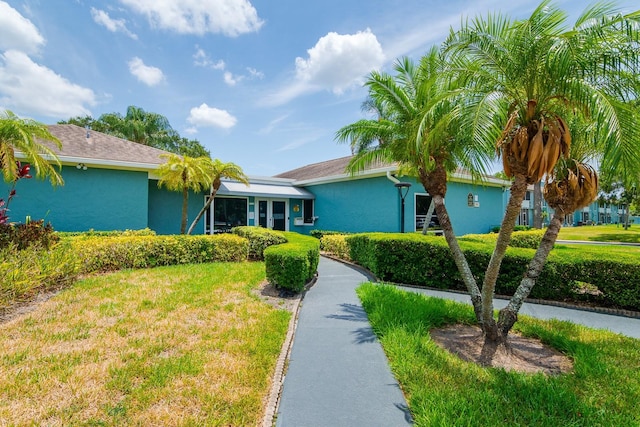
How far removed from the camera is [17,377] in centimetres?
356

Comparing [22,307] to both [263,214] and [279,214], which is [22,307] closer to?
[263,214]

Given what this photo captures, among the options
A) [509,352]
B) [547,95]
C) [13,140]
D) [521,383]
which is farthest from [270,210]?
[521,383]

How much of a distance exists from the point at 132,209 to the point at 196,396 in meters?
13.7

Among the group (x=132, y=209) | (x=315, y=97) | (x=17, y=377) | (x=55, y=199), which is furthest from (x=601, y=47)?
(x=55, y=199)

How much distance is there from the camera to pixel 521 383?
3.64 meters

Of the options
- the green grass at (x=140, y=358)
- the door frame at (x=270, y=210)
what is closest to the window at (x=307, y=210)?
the door frame at (x=270, y=210)

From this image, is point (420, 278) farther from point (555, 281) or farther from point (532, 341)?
point (532, 341)

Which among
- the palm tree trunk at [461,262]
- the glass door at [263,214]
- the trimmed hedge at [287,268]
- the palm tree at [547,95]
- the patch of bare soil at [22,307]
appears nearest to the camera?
the palm tree at [547,95]

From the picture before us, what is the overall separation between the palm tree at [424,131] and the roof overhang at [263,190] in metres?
10.8

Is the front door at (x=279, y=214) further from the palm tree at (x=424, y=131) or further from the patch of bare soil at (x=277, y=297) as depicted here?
the palm tree at (x=424, y=131)

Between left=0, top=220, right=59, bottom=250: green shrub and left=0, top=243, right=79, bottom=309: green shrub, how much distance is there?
0.88 feet

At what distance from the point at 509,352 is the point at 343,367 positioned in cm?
271

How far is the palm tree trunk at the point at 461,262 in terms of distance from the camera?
5.18 metres

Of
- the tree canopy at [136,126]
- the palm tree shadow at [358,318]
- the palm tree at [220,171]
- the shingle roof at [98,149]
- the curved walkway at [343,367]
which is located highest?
the tree canopy at [136,126]
